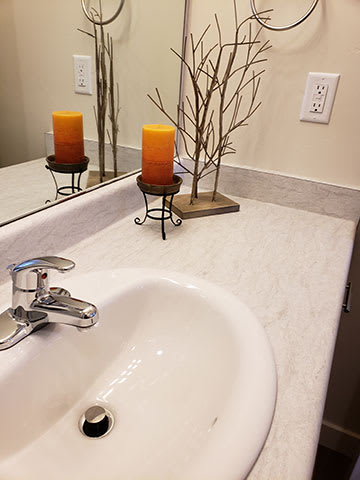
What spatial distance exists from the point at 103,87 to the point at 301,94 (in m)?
→ 0.55

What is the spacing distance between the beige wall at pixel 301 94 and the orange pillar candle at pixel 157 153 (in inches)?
14.1

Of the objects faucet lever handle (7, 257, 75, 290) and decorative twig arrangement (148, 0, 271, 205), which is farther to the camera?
Result: decorative twig arrangement (148, 0, 271, 205)

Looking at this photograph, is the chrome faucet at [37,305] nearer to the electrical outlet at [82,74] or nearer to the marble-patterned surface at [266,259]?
the marble-patterned surface at [266,259]

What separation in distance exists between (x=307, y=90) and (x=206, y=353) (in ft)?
2.58

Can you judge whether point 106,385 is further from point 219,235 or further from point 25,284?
point 219,235

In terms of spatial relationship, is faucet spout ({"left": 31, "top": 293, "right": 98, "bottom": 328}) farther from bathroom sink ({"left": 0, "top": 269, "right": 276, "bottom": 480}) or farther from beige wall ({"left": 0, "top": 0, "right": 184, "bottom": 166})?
beige wall ({"left": 0, "top": 0, "right": 184, "bottom": 166})

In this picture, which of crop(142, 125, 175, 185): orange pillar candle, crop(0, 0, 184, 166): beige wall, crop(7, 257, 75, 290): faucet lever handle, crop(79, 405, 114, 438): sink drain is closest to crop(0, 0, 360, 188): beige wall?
crop(0, 0, 184, 166): beige wall

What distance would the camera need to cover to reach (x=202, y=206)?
1029 millimetres

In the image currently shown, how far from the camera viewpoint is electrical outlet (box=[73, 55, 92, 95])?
83cm

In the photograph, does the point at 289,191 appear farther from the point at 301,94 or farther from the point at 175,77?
the point at 175,77

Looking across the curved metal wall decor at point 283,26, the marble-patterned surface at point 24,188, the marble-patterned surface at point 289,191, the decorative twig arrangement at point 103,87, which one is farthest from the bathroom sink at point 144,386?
the curved metal wall decor at point 283,26

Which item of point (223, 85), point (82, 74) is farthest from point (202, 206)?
point (82, 74)

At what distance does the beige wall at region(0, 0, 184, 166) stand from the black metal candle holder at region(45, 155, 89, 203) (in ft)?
0.12

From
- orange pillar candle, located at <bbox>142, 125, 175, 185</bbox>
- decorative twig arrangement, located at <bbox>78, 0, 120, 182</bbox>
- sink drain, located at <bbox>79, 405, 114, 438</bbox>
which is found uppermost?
decorative twig arrangement, located at <bbox>78, 0, 120, 182</bbox>
